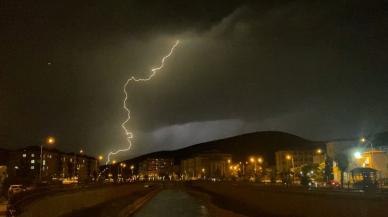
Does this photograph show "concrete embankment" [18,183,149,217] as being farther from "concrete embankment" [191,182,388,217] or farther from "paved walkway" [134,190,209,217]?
"concrete embankment" [191,182,388,217]

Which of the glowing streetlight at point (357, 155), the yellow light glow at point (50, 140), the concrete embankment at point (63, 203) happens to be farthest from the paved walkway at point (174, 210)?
the glowing streetlight at point (357, 155)

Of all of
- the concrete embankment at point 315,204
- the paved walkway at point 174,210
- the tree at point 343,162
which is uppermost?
the tree at point 343,162

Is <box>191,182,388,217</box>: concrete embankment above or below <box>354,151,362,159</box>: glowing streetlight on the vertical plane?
below

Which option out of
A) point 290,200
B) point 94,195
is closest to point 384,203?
point 290,200

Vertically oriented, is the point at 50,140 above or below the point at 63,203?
above

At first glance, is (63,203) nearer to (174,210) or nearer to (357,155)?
(174,210)

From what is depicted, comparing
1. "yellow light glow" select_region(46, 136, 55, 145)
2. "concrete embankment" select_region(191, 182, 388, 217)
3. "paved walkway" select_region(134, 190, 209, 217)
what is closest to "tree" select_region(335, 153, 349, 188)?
"concrete embankment" select_region(191, 182, 388, 217)

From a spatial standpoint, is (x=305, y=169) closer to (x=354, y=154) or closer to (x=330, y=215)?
(x=354, y=154)

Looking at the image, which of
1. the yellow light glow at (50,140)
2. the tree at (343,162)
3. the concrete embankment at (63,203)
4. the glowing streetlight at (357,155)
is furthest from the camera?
the glowing streetlight at (357,155)

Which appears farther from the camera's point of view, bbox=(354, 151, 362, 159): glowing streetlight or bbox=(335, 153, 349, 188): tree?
bbox=(354, 151, 362, 159): glowing streetlight

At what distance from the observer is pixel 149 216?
179ft

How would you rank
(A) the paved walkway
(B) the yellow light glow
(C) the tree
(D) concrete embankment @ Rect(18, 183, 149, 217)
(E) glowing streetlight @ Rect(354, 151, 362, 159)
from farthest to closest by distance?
(E) glowing streetlight @ Rect(354, 151, 362, 159)
(C) the tree
(A) the paved walkway
(B) the yellow light glow
(D) concrete embankment @ Rect(18, 183, 149, 217)

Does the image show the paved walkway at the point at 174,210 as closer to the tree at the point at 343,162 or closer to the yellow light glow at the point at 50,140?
the yellow light glow at the point at 50,140

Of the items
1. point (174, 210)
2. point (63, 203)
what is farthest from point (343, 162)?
point (63, 203)
